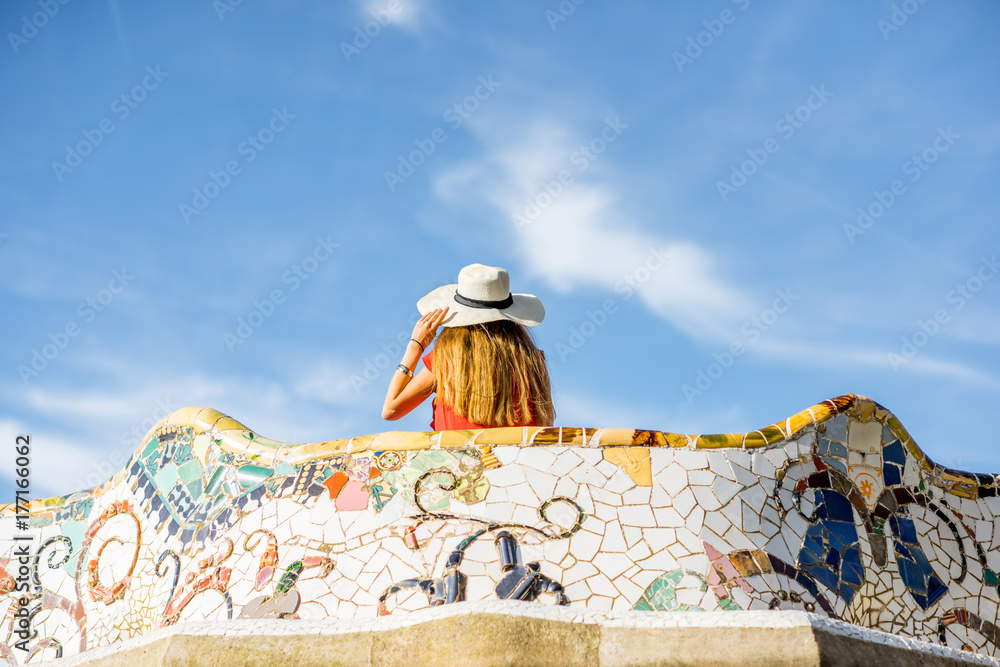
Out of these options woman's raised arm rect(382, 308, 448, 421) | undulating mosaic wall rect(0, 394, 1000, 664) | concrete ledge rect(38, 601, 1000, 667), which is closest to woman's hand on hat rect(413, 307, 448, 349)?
woman's raised arm rect(382, 308, 448, 421)

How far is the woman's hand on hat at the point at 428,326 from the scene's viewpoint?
555cm

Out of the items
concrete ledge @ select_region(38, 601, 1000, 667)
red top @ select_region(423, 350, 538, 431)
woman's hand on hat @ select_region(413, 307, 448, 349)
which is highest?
woman's hand on hat @ select_region(413, 307, 448, 349)

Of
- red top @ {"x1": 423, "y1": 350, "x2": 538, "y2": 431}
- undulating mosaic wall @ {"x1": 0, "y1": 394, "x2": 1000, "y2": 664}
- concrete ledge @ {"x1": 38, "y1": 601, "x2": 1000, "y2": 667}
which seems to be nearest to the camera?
concrete ledge @ {"x1": 38, "y1": 601, "x2": 1000, "y2": 667}

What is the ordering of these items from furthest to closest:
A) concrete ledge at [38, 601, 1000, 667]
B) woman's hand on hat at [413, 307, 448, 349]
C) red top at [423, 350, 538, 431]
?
1. woman's hand on hat at [413, 307, 448, 349]
2. red top at [423, 350, 538, 431]
3. concrete ledge at [38, 601, 1000, 667]

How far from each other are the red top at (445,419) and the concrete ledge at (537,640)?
119 centimetres

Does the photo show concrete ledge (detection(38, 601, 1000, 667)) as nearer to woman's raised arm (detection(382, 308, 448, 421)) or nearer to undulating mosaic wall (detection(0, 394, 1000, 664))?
undulating mosaic wall (detection(0, 394, 1000, 664))

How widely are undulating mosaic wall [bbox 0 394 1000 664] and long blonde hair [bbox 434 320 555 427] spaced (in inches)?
17.2

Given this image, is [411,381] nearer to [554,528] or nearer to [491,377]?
[491,377]

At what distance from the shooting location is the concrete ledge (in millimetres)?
4156

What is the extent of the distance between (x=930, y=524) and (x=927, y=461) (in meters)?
0.37

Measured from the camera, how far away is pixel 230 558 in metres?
4.92

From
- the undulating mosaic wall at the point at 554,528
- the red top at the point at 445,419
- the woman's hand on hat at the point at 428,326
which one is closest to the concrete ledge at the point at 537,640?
the undulating mosaic wall at the point at 554,528

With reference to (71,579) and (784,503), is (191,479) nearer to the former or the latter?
(71,579)

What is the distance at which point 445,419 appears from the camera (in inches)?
212
